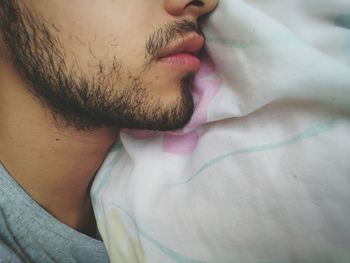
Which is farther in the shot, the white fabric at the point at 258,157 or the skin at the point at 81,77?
the skin at the point at 81,77

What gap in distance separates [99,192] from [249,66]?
372 mm

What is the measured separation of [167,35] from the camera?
482 millimetres

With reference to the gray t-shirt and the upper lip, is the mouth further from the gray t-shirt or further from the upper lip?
the gray t-shirt

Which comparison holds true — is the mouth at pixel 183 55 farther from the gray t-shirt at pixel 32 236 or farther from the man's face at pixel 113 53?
the gray t-shirt at pixel 32 236

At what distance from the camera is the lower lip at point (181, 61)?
50 centimetres

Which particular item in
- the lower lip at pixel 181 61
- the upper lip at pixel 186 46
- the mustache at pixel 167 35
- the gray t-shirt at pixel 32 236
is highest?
the mustache at pixel 167 35

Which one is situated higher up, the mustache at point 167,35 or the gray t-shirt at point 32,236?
the mustache at point 167,35

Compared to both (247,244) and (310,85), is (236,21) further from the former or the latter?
(247,244)

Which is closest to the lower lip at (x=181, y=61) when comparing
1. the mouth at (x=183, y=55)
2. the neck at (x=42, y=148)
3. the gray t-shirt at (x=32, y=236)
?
the mouth at (x=183, y=55)

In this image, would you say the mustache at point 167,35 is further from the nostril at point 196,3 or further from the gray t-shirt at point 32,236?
the gray t-shirt at point 32,236

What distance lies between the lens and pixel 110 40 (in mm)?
Answer: 479

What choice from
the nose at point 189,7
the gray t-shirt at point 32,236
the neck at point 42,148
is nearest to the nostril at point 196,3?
the nose at point 189,7

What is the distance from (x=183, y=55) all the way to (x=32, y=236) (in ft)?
1.44

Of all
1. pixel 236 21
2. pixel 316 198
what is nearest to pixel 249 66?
pixel 236 21
